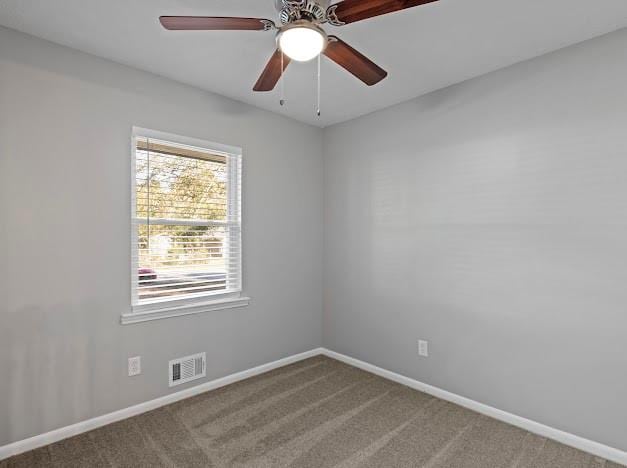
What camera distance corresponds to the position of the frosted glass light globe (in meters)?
1.47

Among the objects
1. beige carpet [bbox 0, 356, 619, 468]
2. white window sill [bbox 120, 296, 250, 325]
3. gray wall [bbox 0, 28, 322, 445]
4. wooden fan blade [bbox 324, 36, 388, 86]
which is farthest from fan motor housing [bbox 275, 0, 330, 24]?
beige carpet [bbox 0, 356, 619, 468]

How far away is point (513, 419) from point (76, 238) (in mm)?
3232

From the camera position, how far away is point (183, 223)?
2838 mm

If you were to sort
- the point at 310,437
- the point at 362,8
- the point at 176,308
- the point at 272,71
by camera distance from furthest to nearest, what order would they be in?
the point at 176,308 → the point at 310,437 → the point at 272,71 → the point at 362,8

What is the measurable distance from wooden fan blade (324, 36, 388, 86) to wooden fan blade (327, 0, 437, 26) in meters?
0.10

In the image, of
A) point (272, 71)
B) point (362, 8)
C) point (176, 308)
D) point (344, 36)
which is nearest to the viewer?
point (362, 8)

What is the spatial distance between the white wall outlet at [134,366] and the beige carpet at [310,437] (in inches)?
12.2

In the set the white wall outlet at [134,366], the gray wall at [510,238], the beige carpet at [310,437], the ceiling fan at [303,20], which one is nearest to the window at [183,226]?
the white wall outlet at [134,366]

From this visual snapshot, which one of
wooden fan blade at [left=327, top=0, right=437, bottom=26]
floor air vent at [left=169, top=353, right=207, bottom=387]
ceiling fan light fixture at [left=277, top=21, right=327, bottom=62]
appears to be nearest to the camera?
wooden fan blade at [left=327, top=0, right=437, bottom=26]

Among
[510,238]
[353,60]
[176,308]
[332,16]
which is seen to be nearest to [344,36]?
[353,60]

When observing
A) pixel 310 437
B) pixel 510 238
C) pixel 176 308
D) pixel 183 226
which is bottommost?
pixel 310 437

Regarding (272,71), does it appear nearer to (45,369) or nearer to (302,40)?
(302,40)

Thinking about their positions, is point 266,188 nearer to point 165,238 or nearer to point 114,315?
point 165,238

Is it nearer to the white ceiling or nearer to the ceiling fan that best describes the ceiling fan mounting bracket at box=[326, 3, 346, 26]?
the ceiling fan
